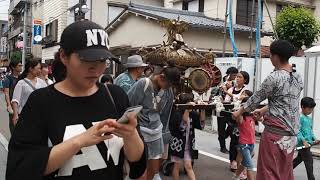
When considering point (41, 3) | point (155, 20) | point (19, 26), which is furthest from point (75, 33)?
point (19, 26)

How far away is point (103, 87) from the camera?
2.07 metres

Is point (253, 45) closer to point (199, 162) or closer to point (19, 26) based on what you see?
point (199, 162)

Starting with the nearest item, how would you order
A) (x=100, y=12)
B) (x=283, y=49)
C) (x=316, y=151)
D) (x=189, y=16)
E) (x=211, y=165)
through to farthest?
(x=283, y=49) → (x=211, y=165) → (x=316, y=151) → (x=189, y=16) → (x=100, y=12)

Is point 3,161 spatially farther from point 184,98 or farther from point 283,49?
point 283,49

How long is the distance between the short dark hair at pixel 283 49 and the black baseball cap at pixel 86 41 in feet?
8.82

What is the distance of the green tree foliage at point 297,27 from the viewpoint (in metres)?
20.2

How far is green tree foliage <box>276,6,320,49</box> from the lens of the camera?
66.3ft

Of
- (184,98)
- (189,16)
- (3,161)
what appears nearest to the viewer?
(184,98)

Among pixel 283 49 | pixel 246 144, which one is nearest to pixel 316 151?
pixel 246 144

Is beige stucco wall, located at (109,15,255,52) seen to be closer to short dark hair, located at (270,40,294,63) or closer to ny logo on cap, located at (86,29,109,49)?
short dark hair, located at (270,40,294,63)

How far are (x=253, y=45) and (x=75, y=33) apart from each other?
64.0ft

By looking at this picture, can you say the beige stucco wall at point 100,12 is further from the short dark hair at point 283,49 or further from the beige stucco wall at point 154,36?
the short dark hair at point 283,49

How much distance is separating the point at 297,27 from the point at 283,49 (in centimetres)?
1714

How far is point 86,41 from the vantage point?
1.86 m
